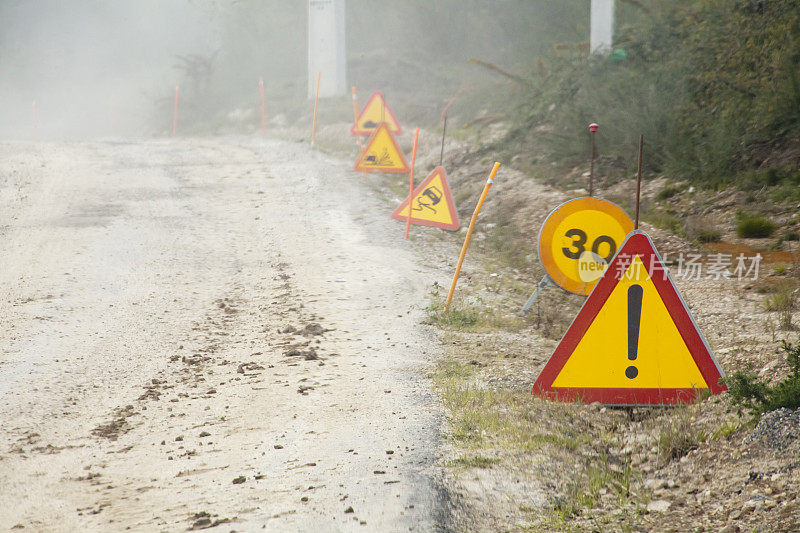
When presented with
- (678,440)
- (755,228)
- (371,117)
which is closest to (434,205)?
(755,228)

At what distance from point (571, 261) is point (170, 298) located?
13.4ft

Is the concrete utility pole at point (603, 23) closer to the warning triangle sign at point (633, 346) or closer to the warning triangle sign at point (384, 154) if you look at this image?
the warning triangle sign at point (384, 154)

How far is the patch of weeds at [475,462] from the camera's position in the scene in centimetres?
405

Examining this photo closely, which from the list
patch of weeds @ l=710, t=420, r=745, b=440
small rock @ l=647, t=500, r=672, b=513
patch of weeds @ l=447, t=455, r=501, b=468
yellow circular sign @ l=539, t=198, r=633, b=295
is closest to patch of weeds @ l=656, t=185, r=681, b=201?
yellow circular sign @ l=539, t=198, r=633, b=295

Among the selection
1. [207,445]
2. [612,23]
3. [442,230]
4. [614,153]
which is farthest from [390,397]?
[612,23]

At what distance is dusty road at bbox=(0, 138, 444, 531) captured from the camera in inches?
148

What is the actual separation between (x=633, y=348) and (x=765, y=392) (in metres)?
0.86

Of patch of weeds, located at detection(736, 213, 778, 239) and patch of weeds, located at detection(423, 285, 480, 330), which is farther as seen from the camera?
patch of weeds, located at detection(736, 213, 778, 239)

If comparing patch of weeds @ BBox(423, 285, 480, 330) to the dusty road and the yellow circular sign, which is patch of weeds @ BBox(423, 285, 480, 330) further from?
the yellow circular sign

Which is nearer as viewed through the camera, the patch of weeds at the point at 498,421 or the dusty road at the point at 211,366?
the dusty road at the point at 211,366

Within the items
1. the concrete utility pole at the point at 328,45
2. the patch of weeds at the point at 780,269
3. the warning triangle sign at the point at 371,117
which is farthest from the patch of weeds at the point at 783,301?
the concrete utility pole at the point at 328,45

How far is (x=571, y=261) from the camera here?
20.6ft

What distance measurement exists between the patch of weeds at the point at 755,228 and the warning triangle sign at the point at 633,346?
391 centimetres

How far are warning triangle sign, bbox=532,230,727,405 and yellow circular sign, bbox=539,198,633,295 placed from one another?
1.41m
